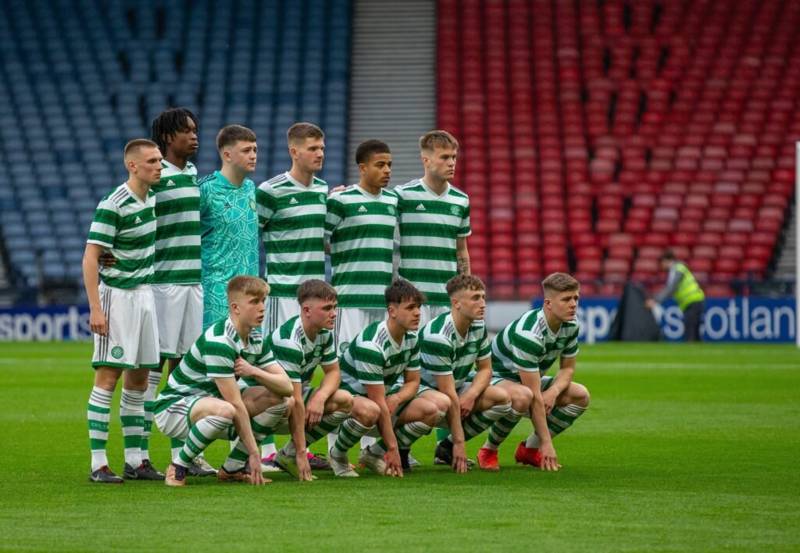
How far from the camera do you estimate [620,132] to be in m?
28.6

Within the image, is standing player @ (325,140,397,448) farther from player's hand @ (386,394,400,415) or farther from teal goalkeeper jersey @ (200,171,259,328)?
player's hand @ (386,394,400,415)

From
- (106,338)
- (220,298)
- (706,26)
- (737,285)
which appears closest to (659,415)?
(220,298)

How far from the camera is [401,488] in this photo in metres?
6.97

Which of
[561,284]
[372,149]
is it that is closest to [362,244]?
[372,149]

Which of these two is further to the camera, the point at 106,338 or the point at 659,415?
the point at 659,415

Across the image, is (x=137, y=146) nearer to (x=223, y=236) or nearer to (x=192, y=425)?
(x=223, y=236)

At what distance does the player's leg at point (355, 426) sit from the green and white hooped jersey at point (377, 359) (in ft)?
0.47

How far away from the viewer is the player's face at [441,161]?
8438 mm

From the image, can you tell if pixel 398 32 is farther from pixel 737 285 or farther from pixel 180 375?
pixel 180 375

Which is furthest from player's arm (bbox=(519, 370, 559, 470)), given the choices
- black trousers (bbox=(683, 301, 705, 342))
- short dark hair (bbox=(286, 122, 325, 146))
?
black trousers (bbox=(683, 301, 705, 342))

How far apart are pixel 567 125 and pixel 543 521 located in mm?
23510

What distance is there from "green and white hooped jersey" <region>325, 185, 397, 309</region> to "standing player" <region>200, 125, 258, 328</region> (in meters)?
0.55

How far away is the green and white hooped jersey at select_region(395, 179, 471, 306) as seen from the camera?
8.63 m

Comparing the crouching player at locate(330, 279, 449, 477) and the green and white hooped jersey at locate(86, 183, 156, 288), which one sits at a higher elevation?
the green and white hooped jersey at locate(86, 183, 156, 288)
